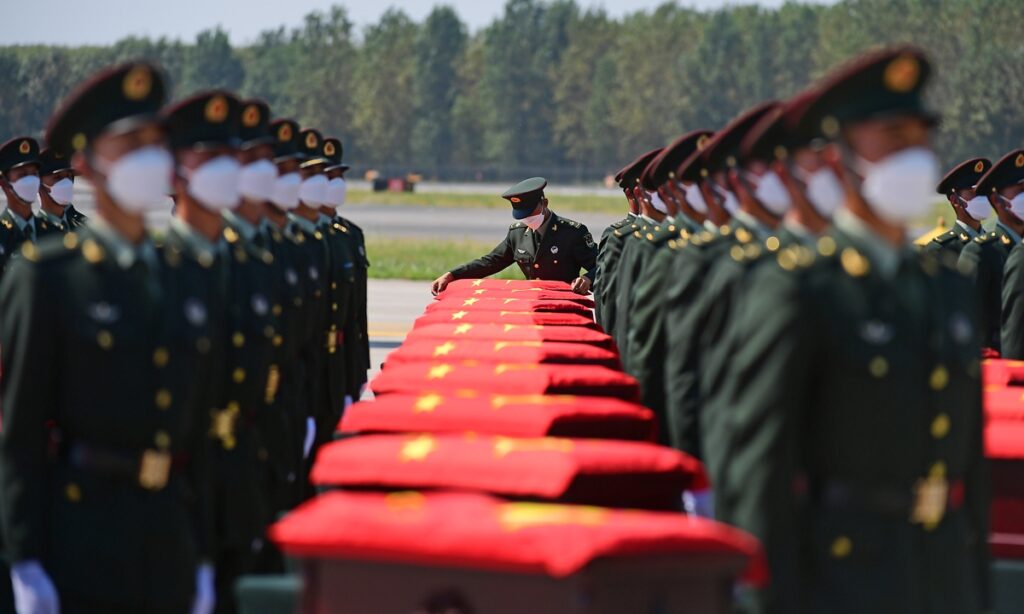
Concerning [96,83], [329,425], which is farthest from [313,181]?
[96,83]

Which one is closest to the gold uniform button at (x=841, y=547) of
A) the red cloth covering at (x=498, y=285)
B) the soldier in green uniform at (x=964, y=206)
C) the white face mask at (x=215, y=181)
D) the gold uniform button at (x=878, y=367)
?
the gold uniform button at (x=878, y=367)

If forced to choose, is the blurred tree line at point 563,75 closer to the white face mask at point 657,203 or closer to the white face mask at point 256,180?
the white face mask at point 657,203

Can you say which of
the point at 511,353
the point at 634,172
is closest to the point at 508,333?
the point at 511,353

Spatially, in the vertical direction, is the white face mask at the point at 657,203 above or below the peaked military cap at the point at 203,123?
below

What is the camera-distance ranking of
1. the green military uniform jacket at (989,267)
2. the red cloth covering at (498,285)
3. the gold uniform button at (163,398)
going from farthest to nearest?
the green military uniform jacket at (989,267) < the red cloth covering at (498,285) < the gold uniform button at (163,398)

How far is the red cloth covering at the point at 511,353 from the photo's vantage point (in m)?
6.20

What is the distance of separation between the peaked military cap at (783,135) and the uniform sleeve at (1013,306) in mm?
5404

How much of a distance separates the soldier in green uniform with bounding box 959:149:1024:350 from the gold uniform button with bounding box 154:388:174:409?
6.73 m

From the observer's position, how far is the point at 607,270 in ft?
37.7

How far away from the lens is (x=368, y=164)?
374 ft

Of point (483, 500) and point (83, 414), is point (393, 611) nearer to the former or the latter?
point (483, 500)

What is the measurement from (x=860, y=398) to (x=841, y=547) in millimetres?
336

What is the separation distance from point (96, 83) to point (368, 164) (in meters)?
111

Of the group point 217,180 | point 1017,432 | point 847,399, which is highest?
point 217,180
